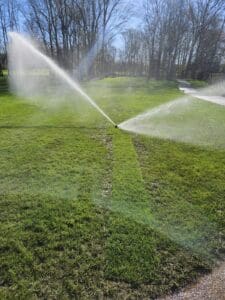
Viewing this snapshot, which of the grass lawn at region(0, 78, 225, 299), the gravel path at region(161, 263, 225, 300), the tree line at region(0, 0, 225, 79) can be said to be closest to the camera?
the gravel path at region(161, 263, 225, 300)

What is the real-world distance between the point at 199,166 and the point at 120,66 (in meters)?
43.5

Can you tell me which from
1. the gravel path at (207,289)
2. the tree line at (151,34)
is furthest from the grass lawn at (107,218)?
the tree line at (151,34)

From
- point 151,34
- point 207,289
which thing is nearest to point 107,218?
point 207,289

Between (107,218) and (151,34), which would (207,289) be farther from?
(151,34)

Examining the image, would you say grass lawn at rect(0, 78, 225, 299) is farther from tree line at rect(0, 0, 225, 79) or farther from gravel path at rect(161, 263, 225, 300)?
tree line at rect(0, 0, 225, 79)

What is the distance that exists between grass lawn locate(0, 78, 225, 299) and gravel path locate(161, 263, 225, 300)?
0.25 feet

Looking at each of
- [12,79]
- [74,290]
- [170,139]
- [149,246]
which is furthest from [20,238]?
[12,79]

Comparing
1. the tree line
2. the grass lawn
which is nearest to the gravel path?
the grass lawn

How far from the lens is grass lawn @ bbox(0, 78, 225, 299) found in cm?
201

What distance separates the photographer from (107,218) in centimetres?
278

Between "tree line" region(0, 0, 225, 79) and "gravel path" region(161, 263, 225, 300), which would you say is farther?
"tree line" region(0, 0, 225, 79)

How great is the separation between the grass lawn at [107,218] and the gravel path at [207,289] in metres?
0.07

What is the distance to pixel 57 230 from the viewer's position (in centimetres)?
254

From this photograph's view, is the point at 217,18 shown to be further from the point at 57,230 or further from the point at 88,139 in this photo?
the point at 57,230
